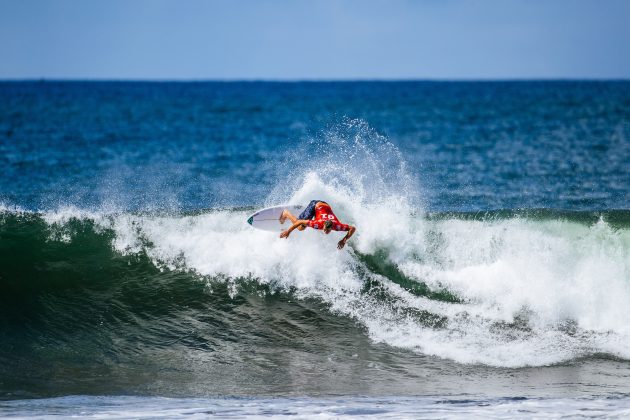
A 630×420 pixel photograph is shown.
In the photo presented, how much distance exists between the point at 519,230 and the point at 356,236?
2.88 metres

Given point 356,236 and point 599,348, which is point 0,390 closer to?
point 356,236

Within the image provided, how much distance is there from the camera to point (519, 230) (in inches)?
520

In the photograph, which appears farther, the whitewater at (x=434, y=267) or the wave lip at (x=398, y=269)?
the wave lip at (x=398, y=269)

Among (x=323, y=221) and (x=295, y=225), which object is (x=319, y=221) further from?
(x=295, y=225)

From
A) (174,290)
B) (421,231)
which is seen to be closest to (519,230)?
(421,231)

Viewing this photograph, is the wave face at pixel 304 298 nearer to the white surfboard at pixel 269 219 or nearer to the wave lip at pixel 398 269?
the wave lip at pixel 398 269

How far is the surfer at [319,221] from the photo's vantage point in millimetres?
11625

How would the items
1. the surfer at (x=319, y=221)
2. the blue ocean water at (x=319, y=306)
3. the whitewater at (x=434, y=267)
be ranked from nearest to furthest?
the blue ocean water at (x=319, y=306) → the whitewater at (x=434, y=267) → the surfer at (x=319, y=221)

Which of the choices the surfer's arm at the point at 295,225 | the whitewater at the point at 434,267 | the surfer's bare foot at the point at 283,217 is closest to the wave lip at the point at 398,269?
the whitewater at the point at 434,267

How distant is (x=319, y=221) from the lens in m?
11.7

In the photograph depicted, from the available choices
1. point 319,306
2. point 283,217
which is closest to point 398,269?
point 319,306

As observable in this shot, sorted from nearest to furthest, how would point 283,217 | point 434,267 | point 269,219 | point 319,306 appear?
point 319,306, point 283,217, point 434,267, point 269,219

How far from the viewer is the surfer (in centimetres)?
1162

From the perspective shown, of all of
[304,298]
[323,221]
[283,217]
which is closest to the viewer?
[323,221]
